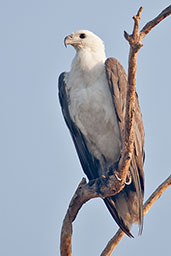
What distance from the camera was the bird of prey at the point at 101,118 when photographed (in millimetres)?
6352

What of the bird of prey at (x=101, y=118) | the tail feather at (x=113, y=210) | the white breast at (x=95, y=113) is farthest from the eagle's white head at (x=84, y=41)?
the tail feather at (x=113, y=210)

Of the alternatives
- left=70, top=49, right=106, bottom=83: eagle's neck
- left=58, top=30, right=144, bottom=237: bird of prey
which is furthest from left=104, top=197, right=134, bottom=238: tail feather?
left=70, top=49, right=106, bottom=83: eagle's neck

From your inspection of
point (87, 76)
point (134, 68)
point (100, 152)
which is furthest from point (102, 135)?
point (134, 68)

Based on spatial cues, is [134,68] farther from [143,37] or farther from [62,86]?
[62,86]

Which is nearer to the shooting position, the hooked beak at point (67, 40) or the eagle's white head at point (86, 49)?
the eagle's white head at point (86, 49)

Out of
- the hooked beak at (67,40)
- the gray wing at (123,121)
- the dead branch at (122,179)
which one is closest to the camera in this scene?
the dead branch at (122,179)

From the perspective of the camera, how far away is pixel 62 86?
271 inches

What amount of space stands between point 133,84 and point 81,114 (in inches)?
73.5

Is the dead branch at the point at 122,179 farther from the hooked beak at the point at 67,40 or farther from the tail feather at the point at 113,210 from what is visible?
the hooked beak at the point at 67,40

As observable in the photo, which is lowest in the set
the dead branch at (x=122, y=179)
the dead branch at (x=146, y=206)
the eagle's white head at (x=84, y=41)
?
the dead branch at (x=146, y=206)

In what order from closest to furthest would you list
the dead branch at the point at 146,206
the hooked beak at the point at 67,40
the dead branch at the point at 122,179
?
the dead branch at the point at 122,179, the dead branch at the point at 146,206, the hooked beak at the point at 67,40

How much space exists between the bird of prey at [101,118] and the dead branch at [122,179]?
32cm

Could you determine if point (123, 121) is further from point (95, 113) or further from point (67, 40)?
point (67, 40)

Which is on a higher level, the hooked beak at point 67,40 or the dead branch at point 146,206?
the hooked beak at point 67,40
